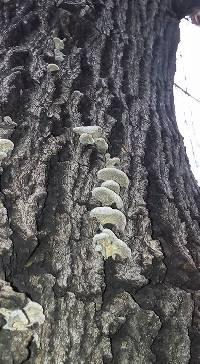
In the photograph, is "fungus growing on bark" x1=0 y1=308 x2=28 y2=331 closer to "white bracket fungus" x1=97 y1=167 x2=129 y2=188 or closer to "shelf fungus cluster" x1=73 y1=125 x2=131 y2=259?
"shelf fungus cluster" x1=73 y1=125 x2=131 y2=259

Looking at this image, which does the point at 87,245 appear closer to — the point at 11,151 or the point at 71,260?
the point at 71,260

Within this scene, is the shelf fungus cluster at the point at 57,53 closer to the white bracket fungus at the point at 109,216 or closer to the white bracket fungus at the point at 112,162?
the white bracket fungus at the point at 112,162

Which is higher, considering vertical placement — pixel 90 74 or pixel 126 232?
pixel 90 74

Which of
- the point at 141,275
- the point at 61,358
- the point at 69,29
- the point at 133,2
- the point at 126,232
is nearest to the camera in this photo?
the point at 61,358

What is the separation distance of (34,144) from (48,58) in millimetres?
682

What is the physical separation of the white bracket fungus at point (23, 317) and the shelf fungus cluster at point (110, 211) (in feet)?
1.11

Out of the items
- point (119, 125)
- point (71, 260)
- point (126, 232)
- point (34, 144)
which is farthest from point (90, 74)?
point (71, 260)

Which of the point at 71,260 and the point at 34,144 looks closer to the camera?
the point at 71,260

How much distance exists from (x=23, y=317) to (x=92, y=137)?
2.92 feet

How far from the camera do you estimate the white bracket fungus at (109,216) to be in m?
1.64

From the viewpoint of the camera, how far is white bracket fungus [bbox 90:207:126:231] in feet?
5.37

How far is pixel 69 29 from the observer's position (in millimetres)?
2553

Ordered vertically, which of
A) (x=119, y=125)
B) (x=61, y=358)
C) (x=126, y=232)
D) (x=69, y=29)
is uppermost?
(x=69, y=29)

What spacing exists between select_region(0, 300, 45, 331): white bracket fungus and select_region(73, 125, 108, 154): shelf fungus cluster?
81cm
